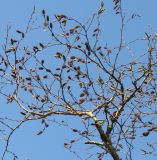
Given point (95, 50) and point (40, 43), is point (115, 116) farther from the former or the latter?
point (40, 43)

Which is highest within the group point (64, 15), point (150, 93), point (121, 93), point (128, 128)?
point (64, 15)

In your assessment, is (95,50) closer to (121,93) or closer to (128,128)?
(121,93)

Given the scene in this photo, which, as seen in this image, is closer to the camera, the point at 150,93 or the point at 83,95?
the point at 83,95

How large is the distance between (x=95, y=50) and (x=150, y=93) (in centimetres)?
179

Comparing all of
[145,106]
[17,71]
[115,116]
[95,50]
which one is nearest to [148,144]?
[145,106]

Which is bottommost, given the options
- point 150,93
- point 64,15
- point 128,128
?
point 128,128

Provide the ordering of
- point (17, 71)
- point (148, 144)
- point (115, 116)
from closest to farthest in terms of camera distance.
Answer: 1. point (115, 116)
2. point (17, 71)
3. point (148, 144)

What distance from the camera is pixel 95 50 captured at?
284 inches

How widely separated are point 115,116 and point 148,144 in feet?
5.03

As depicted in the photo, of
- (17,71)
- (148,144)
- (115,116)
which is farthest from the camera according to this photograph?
(148,144)

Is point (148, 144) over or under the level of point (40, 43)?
under

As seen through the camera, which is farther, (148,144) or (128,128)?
(148,144)

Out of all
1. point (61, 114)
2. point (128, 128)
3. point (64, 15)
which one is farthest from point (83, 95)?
point (64, 15)

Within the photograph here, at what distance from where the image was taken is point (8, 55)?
7.39 m
